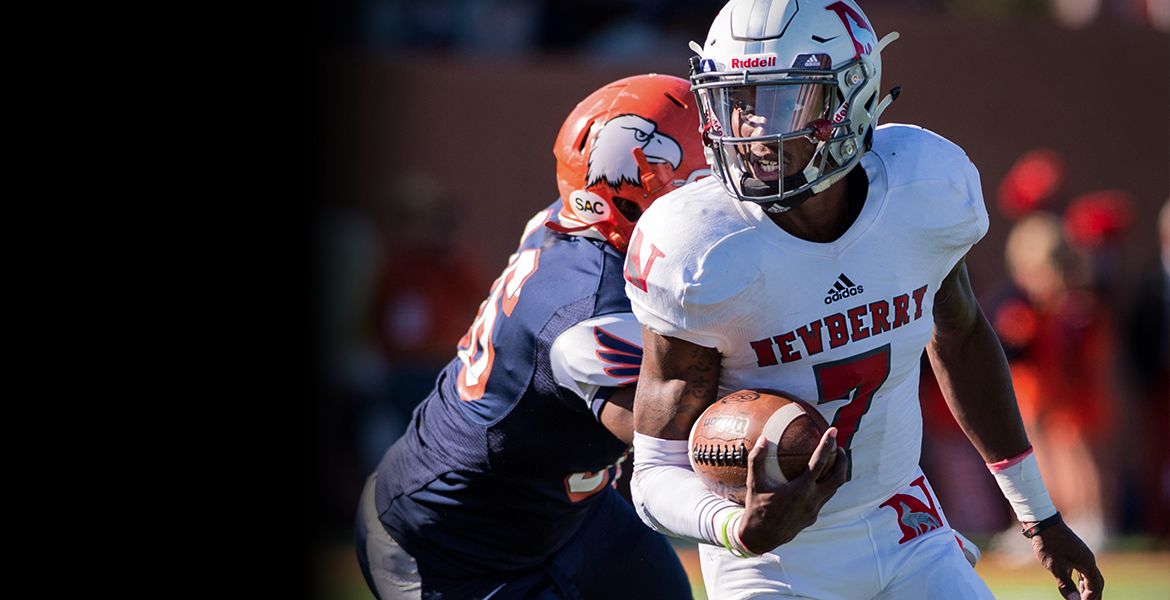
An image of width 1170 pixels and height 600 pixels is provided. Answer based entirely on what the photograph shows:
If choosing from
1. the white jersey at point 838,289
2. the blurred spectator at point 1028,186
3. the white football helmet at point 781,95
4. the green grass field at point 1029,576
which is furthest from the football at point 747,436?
the blurred spectator at point 1028,186

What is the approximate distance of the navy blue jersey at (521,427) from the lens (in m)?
3.21

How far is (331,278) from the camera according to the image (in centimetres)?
836

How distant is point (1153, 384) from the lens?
9.16m

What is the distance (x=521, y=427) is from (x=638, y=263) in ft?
2.15

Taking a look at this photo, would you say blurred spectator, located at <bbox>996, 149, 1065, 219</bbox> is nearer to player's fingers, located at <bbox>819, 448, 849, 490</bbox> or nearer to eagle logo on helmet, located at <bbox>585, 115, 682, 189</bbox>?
eagle logo on helmet, located at <bbox>585, 115, 682, 189</bbox>

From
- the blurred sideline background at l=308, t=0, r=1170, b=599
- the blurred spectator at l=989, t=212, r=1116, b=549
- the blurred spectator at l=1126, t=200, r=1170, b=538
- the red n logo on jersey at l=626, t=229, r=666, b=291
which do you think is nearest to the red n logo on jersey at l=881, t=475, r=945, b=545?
the red n logo on jersey at l=626, t=229, r=666, b=291

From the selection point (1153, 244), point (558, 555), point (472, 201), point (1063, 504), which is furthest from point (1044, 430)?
point (558, 555)

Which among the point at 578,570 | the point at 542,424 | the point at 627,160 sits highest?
the point at 627,160

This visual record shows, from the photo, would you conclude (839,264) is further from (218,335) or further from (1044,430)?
(1044,430)

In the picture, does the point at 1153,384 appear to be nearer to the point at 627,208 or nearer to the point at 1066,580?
the point at 1066,580

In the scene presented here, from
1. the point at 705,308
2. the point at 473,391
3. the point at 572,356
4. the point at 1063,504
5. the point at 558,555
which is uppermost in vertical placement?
the point at 705,308

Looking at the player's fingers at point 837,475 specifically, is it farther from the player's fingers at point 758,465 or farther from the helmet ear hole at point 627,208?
the helmet ear hole at point 627,208

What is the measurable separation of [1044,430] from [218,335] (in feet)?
24.0

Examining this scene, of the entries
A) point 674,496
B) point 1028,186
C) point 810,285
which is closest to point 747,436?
point 674,496
